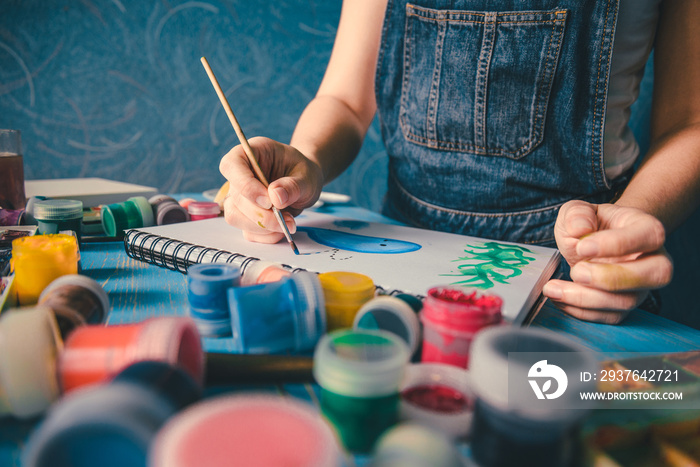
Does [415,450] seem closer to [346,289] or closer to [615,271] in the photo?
[346,289]

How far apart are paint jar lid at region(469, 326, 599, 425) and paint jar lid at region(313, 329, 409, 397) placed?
2.0 inches

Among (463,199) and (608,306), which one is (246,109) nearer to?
(463,199)

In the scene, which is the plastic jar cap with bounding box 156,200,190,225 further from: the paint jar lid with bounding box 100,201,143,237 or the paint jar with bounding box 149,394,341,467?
the paint jar with bounding box 149,394,341,467

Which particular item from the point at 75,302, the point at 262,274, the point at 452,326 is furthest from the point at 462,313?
the point at 75,302

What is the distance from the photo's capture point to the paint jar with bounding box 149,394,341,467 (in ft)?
0.73

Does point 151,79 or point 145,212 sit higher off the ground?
point 151,79

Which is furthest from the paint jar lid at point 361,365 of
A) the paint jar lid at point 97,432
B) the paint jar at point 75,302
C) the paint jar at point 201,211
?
the paint jar at point 201,211

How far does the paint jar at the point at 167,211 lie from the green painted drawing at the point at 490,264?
51cm

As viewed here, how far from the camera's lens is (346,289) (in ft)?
1.48

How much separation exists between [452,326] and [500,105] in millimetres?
657

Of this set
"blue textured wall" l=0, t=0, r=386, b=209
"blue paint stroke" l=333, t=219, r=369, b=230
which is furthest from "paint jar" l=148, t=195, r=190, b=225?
"blue textured wall" l=0, t=0, r=386, b=209

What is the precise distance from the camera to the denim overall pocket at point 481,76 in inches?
34.2

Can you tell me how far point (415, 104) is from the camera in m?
1.00

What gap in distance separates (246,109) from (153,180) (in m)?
0.44
